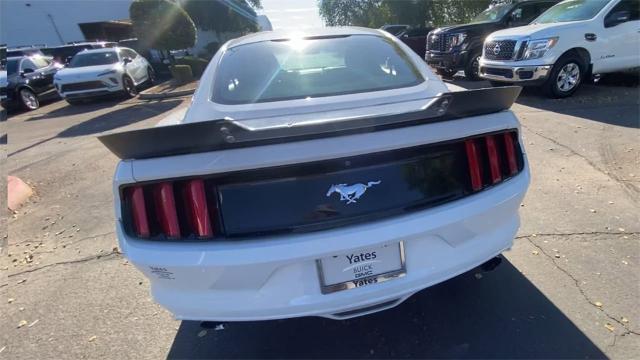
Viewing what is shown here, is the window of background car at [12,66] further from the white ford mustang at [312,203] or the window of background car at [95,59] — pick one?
the white ford mustang at [312,203]

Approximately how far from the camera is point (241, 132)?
168 cm

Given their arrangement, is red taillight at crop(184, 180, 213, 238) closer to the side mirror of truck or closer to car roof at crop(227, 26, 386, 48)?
car roof at crop(227, 26, 386, 48)

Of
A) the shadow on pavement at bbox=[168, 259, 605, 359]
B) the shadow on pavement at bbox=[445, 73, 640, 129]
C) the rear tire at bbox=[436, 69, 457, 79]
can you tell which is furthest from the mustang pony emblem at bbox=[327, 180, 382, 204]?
the rear tire at bbox=[436, 69, 457, 79]

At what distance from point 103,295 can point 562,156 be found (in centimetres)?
524

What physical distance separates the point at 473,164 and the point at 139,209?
5.42 feet

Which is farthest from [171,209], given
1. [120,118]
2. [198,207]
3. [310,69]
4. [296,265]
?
[120,118]

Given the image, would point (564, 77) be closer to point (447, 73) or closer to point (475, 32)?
point (475, 32)

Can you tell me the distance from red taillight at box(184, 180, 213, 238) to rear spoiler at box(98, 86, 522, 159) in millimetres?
163

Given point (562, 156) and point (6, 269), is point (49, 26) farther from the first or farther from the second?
point (562, 156)

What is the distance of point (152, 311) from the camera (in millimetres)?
2713

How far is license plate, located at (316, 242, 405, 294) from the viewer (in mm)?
1814

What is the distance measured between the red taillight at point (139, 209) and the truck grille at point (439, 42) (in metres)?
10.9

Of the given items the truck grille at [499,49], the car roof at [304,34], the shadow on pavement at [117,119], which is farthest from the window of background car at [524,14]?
the shadow on pavement at [117,119]

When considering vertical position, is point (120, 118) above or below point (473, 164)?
below
